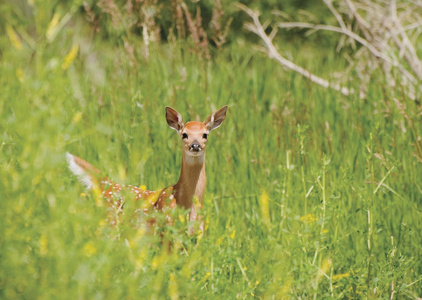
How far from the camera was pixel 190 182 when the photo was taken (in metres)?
4.01

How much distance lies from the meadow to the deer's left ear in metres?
0.44

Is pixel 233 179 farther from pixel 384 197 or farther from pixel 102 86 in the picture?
pixel 102 86

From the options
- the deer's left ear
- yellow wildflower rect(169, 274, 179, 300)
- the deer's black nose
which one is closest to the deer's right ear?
the deer's left ear

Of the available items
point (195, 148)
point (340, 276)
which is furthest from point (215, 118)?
point (340, 276)

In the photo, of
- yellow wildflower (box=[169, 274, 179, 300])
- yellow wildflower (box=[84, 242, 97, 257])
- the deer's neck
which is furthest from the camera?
the deer's neck

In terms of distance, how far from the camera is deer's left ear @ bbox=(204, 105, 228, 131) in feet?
13.6

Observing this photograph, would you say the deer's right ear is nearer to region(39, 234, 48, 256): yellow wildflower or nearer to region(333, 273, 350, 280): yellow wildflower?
region(333, 273, 350, 280): yellow wildflower

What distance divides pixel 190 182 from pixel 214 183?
→ 2.41ft

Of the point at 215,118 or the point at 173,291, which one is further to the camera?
the point at 215,118

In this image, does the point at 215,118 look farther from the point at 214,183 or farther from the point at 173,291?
the point at 173,291

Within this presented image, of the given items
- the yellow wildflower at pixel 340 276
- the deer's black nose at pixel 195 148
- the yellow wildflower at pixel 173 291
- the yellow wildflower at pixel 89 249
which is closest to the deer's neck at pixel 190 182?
the deer's black nose at pixel 195 148

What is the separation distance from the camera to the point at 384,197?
15.3 ft

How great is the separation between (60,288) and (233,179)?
2374mm

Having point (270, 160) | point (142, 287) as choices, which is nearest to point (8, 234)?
point (142, 287)
